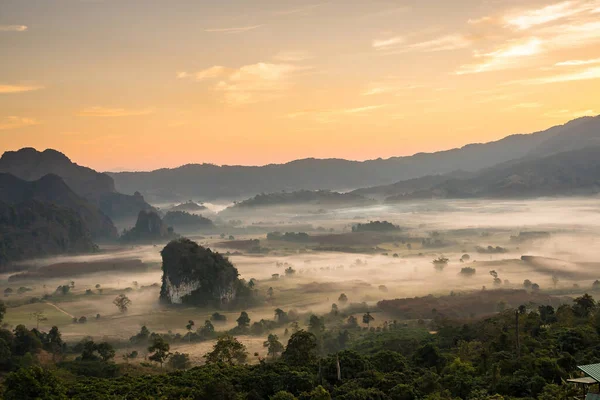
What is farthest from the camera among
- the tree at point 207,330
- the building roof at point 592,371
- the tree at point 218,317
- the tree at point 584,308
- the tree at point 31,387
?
the tree at point 218,317

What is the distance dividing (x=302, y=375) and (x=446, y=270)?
144 meters

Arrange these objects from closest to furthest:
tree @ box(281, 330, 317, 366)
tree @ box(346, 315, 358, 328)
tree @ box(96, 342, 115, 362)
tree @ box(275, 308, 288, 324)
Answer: tree @ box(281, 330, 317, 366) → tree @ box(96, 342, 115, 362) → tree @ box(346, 315, 358, 328) → tree @ box(275, 308, 288, 324)

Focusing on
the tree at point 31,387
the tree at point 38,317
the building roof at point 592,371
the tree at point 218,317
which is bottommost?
the tree at point 218,317

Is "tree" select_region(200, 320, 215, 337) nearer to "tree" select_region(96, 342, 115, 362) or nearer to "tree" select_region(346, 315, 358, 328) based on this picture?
"tree" select_region(96, 342, 115, 362)

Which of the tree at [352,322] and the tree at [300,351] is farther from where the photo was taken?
the tree at [352,322]

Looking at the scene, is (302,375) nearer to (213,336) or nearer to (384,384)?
(384,384)

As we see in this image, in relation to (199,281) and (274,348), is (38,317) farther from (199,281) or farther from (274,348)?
(274,348)

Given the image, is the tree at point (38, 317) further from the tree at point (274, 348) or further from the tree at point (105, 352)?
the tree at point (274, 348)

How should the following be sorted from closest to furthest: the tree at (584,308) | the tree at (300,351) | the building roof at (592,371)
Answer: the building roof at (592,371)
the tree at (300,351)
the tree at (584,308)

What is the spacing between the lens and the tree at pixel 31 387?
46.2 m

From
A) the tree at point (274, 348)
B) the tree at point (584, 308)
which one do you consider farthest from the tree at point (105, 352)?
the tree at point (584, 308)

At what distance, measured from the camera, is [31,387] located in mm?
46594

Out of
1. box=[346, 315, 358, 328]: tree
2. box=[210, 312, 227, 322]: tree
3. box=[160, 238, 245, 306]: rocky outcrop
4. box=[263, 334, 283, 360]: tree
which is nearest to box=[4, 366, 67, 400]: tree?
box=[263, 334, 283, 360]: tree

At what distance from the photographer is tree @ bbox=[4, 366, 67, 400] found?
1820 inches
